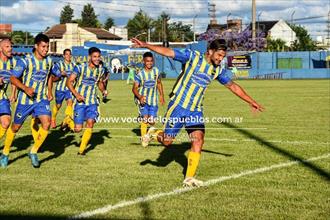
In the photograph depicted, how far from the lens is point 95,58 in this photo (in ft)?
35.1

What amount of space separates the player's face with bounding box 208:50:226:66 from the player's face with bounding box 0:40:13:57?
3.91 meters

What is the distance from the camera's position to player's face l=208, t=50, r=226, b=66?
7.53 metres

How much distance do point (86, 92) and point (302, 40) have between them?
10852 cm

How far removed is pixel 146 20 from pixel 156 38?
918 cm

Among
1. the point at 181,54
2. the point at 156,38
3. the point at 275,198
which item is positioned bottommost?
the point at 275,198

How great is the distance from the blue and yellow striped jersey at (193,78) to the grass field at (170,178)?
121 centimetres

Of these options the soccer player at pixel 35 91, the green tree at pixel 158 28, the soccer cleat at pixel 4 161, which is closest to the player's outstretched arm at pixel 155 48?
the soccer player at pixel 35 91

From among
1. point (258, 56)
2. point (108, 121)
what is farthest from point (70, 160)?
point (258, 56)

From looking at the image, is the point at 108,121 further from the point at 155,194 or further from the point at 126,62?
the point at 126,62

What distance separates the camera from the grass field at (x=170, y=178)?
639 centimetres

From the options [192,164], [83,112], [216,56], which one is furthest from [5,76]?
[216,56]

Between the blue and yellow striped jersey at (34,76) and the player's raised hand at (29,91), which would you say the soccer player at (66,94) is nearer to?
the blue and yellow striped jersey at (34,76)

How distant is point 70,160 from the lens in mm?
9984

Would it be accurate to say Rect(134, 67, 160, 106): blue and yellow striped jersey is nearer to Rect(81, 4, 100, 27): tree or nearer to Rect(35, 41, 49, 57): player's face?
Rect(35, 41, 49, 57): player's face
